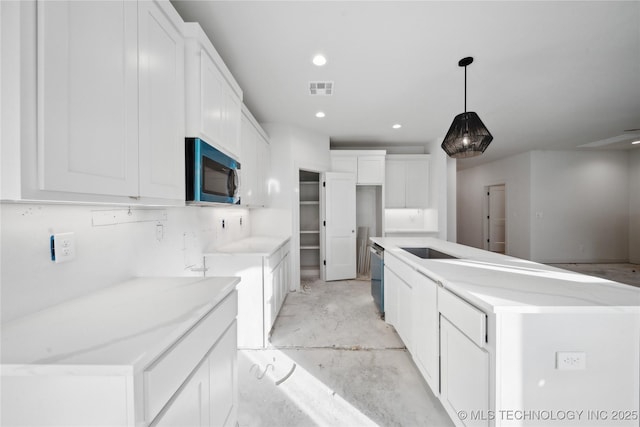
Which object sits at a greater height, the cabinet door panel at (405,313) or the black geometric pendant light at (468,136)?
the black geometric pendant light at (468,136)

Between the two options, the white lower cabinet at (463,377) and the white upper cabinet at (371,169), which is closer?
the white lower cabinet at (463,377)

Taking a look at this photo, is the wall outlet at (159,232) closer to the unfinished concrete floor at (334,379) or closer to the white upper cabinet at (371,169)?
the unfinished concrete floor at (334,379)

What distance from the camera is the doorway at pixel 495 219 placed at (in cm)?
700

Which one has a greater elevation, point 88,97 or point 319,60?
point 319,60

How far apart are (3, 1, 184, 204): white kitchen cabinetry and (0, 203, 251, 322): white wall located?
11.8 inches

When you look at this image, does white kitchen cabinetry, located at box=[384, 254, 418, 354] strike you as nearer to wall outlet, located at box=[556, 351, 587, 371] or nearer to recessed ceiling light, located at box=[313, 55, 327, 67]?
wall outlet, located at box=[556, 351, 587, 371]

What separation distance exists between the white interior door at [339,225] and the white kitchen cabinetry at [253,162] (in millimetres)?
1141

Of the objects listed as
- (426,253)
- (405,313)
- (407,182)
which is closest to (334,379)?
(405,313)

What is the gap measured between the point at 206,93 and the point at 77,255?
112 cm

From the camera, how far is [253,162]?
118 inches

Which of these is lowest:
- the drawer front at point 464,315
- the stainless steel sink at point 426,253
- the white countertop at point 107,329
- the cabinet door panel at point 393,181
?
the drawer front at point 464,315

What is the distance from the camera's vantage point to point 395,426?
4.77 ft

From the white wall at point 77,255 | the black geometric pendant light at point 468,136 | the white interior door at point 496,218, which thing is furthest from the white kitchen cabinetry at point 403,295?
the white interior door at point 496,218

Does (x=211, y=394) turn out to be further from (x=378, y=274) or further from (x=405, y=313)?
(x=378, y=274)
